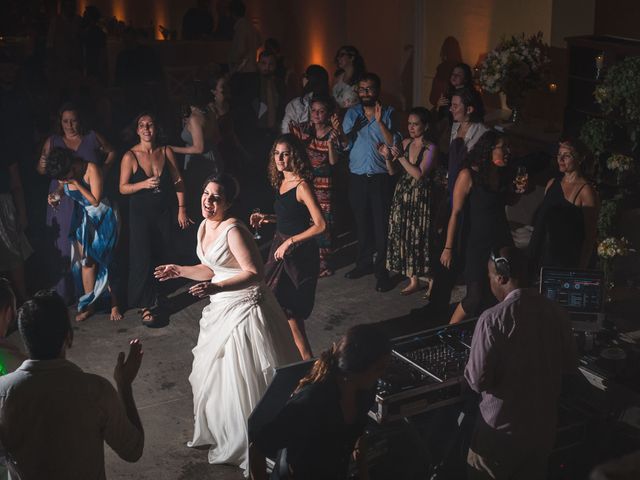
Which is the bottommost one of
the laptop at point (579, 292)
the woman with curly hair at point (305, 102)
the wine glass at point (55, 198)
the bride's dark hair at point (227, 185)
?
the laptop at point (579, 292)

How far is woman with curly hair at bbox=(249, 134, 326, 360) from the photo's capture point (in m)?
5.99

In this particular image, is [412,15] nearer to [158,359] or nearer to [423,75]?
[423,75]

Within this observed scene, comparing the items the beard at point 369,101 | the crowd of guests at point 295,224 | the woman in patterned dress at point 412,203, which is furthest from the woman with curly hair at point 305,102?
the woman in patterned dress at point 412,203

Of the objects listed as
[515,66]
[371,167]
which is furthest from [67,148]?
[515,66]

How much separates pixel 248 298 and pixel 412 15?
8128 millimetres

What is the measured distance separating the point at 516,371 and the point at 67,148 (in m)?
4.31

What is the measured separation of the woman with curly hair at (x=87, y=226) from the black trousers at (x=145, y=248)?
0.50 feet

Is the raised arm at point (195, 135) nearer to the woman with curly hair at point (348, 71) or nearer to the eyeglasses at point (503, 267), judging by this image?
the woman with curly hair at point (348, 71)

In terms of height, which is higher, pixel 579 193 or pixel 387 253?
pixel 579 193

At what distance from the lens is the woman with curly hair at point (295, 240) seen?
599 centimetres

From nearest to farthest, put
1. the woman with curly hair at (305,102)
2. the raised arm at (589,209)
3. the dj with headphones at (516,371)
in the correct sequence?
the dj with headphones at (516,371) → the raised arm at (589,209) → the woman with curly hair at (305,102)

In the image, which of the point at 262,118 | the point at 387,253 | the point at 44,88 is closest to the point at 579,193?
the point at 387,253

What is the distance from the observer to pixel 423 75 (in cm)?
1243

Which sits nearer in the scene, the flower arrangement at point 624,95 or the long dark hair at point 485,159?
the long dark hair at point 485,159
